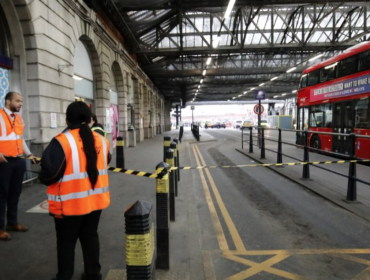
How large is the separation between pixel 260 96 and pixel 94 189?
14046 mm

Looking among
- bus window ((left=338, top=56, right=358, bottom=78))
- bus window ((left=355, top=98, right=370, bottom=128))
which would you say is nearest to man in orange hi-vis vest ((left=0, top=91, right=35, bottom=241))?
bus window ((left=355, top=98, right=370, bottom=128))

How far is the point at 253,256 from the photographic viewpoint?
336 cm

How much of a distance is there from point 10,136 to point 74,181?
2028 mm

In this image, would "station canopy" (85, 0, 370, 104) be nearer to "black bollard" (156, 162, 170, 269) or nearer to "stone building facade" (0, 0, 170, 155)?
"stone building facade" (0, 0, 170, 155)

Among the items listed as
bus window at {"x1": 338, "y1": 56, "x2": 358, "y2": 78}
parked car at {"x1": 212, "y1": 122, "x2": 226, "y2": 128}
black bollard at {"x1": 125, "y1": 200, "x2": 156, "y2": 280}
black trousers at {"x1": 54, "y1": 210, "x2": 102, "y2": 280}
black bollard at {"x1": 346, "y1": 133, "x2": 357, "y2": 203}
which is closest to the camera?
black bollard at {"x1": 125, "y1": 200, "x2": 156, "y2": 280}

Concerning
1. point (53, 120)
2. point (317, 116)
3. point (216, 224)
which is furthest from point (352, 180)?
point (317, 116)

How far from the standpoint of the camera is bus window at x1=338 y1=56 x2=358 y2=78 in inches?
384

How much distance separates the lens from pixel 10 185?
372 centimetres

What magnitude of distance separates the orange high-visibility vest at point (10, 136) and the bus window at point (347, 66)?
10.6 m

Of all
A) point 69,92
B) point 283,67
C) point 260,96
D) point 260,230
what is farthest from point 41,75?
point 283,67

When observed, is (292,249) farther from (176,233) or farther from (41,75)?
(41,75)

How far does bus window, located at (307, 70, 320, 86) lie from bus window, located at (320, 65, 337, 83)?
1.11 feet

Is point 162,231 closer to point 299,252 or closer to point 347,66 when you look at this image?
point 299,252

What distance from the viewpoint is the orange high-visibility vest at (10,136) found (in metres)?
3.55
